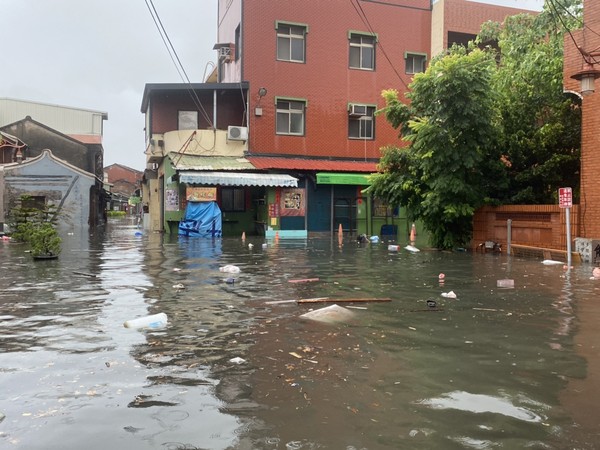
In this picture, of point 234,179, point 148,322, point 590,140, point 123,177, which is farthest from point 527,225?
point 123,177

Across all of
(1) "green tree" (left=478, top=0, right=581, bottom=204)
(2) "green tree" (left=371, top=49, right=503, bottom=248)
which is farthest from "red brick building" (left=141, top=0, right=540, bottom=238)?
(1) "green tree" (left=478, top=0, right=581, bottom=204)

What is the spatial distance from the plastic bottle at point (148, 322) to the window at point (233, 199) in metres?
20.3

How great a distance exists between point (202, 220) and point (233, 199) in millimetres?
2844

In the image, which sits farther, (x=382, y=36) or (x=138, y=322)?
(x=382, y=36)

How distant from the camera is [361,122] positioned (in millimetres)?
28109

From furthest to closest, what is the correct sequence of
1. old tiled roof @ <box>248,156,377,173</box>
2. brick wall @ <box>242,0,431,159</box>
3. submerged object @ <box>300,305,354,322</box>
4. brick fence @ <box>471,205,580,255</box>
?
brick wall @ <box>242,0,431,159</box> → old tiled roof @ <box>248,156,377,173</box> → brick fence @ <box>471,205,580,255</box> → submerged object @ <box>300,305,354,322</box>

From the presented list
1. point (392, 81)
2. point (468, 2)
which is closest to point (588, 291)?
point (392, 81)

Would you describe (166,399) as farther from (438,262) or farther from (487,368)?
(438,262)

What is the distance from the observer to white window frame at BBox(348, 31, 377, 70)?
28.0m

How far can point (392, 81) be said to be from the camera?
93.7 feet

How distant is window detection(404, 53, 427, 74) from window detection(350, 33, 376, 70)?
6.81 feet

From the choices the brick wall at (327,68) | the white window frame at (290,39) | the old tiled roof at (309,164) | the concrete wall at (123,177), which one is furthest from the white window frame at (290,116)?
the concrete wall at (123,177)

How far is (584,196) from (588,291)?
5278 millimetres

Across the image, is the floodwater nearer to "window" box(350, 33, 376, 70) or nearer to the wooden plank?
the wooden plank
